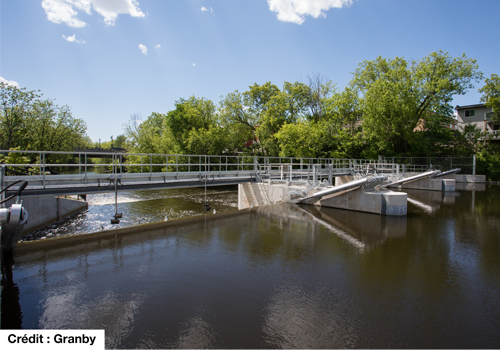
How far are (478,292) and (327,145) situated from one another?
109 feet

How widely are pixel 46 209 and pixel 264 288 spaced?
13.9 m

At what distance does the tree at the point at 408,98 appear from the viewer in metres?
34.4

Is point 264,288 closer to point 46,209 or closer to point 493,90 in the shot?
point 46,209

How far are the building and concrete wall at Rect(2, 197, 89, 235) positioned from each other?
53.5 metres

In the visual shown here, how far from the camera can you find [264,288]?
6.38 meters

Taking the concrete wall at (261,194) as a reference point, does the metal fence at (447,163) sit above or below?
above

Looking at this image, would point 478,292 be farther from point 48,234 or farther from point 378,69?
point 378,69

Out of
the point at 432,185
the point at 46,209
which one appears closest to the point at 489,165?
the point at 432,185

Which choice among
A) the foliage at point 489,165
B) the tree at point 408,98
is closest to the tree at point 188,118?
the tree at point 408,98

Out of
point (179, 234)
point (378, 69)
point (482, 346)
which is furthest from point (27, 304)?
point (378, 69)

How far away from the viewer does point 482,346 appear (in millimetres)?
4586

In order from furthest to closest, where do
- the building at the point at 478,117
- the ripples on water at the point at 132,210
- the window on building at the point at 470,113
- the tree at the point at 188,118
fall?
the window on building at the point at 470,113 → the building at the point at 478,117 → the tree at the point at 188,118 → the ripples on water at the point at 132,210

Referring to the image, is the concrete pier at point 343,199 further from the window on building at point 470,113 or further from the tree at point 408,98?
the window on building at point 470,113

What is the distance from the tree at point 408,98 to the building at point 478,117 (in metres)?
10.8
